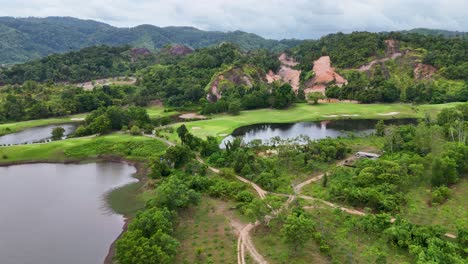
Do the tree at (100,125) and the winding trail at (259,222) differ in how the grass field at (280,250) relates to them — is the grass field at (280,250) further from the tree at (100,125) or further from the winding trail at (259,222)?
the tree at (100,125)

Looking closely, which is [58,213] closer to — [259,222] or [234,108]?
[259,222]

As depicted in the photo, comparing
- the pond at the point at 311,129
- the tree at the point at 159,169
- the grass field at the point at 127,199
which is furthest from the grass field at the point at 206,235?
the pond at the point at 311,129

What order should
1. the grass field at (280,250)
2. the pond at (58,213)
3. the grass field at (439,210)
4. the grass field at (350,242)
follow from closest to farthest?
the grass field at (350,242), the grass field at (280,250), the pond at (58,213), the grass field at (439,210)

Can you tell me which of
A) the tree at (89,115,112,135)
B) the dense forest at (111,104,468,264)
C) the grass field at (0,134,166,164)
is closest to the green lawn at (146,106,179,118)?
the tree at (89,115,112,135)

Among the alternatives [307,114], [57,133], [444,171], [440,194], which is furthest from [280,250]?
[307,114]

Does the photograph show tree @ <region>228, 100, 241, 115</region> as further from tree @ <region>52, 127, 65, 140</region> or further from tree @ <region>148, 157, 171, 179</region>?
tree @ <region>148, 157, 171, 179</region>

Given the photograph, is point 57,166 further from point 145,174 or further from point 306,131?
point 306,131
